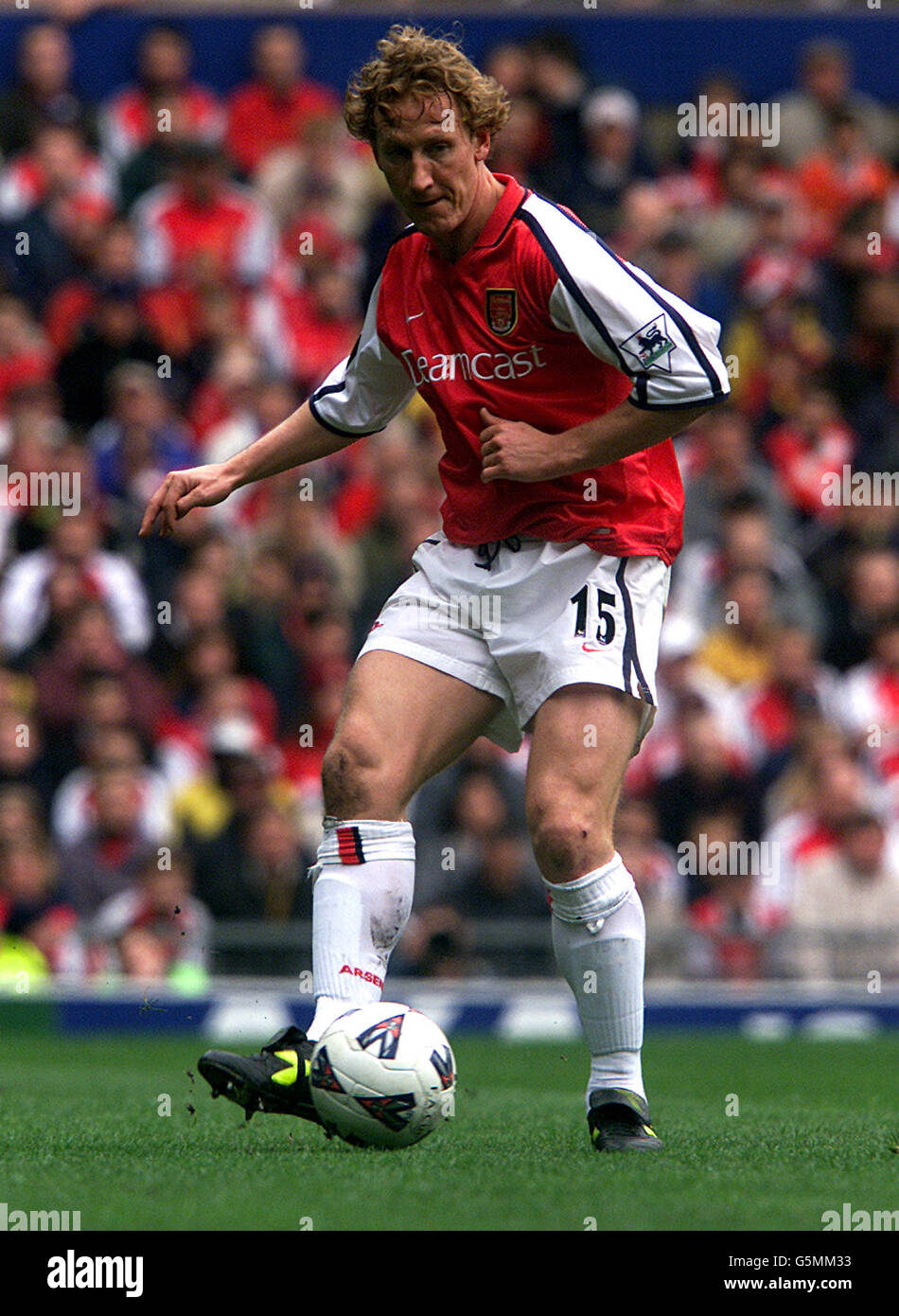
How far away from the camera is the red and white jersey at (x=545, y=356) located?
196 inches

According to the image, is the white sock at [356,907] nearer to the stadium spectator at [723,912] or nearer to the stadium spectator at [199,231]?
the stadium spectator at [723,912]

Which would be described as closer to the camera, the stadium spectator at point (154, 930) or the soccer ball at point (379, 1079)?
the soccer ball at point (379, 1079)

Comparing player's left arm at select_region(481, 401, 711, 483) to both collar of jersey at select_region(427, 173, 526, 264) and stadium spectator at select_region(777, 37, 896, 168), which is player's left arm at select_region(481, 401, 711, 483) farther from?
stadium spectator at select_region(777, 37, 896, 168)

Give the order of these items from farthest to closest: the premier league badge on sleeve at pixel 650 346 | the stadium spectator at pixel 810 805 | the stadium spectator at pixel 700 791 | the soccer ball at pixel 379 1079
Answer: the stadium spectator at pixel 700 791
the stadium spectator at pixel 810 805
the premier league badge on sleeve at pixel 650 346
the soccer ball at pixel 379 1079

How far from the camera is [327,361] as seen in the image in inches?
517

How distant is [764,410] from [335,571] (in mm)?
2971

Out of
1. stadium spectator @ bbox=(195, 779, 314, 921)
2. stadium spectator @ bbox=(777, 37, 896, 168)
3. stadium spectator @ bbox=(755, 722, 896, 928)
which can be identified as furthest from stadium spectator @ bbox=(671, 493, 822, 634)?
stadium spectator @ bbox=(777, 37, 896, 168)

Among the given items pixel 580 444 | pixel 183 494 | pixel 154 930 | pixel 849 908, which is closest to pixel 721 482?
pixel 849 908

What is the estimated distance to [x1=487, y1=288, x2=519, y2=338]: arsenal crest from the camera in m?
5.13

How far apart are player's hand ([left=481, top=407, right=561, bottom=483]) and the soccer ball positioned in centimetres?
127

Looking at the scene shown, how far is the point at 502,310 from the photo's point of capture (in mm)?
5141

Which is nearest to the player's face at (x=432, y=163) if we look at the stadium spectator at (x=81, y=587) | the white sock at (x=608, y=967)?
the white sock at (x=608, y=967)

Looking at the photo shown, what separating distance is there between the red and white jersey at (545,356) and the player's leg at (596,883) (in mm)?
451
